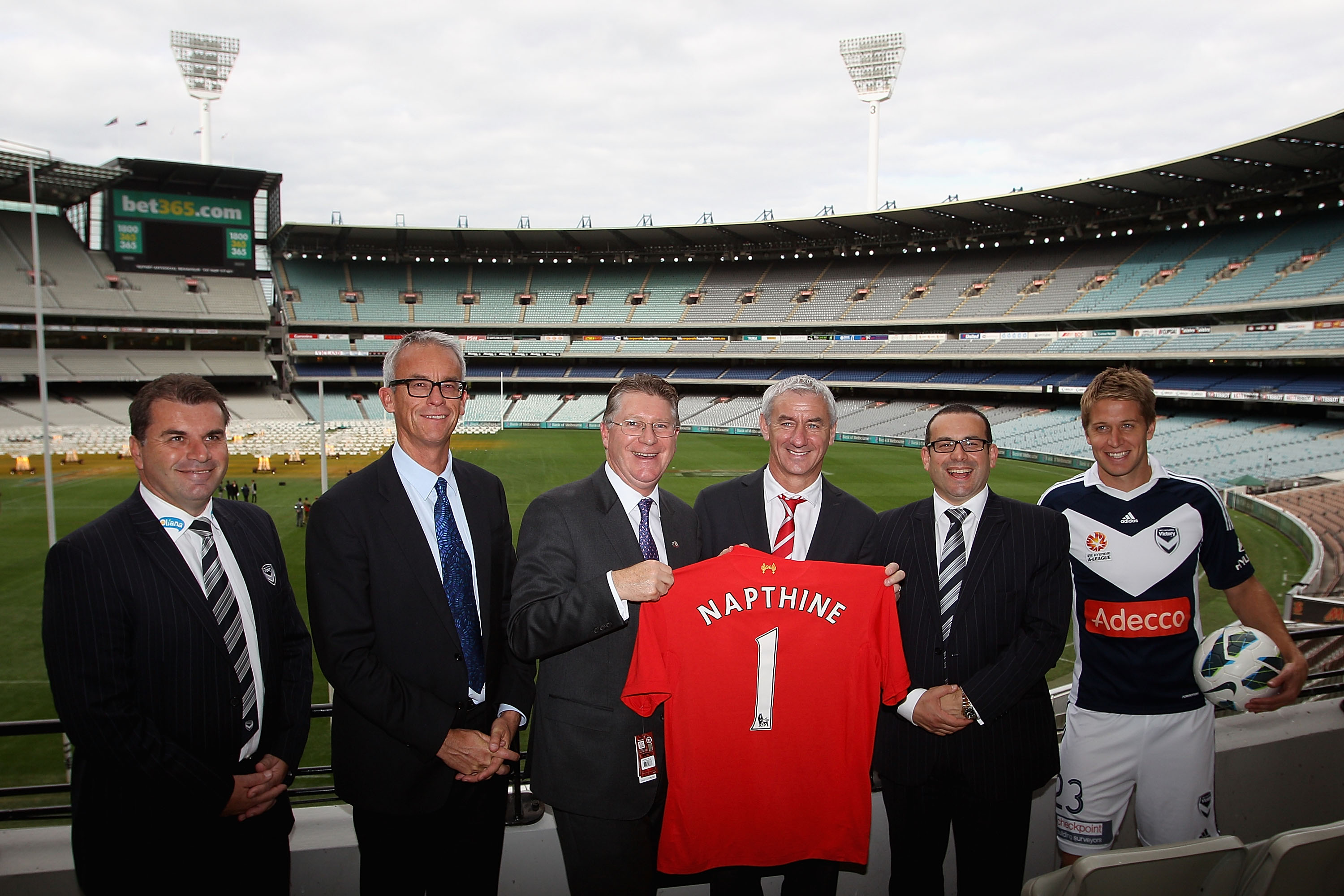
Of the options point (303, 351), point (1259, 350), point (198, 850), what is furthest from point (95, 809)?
point (303, 351)

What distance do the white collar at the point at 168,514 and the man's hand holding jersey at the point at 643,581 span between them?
1.64 m

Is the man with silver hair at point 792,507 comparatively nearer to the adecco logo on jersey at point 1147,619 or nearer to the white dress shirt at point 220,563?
the adecco logo on jersey at point 1147,619

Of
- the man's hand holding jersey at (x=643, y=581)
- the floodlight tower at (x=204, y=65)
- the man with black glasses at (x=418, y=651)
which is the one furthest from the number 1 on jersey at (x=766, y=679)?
the floodlight tower at (x=204, y=65)

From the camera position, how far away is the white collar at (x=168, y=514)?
2.73 meters

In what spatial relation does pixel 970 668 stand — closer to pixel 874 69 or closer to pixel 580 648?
pixel 580 648

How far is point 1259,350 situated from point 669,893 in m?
39.6

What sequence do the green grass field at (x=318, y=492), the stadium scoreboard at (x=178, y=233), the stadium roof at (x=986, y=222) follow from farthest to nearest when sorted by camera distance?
1. the stadium scoreboard at (x=178, y=233)
2. the stadium roof at (x=986, y=222)
3. the green grass field at (x=318, y=492)

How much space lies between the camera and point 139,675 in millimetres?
A: 2549

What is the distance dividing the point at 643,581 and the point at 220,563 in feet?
5.38

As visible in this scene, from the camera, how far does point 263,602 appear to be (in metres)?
2.88

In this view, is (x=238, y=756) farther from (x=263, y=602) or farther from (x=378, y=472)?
(x=378, y=472)

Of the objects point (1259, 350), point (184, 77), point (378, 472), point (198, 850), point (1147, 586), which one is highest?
point (184, 77)

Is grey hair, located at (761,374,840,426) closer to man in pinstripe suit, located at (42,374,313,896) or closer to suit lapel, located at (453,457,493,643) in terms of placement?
suit lapel, located at (453,457,493,643)

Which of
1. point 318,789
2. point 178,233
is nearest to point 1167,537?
point 318,789
